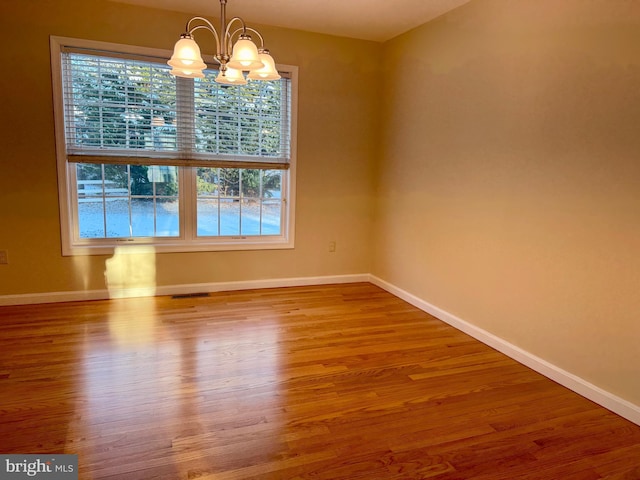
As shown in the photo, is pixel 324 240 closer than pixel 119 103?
No

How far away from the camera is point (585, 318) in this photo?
2.49m

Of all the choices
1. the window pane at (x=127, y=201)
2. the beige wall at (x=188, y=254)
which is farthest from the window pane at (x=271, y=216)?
the window pane at (x=127, y=201)

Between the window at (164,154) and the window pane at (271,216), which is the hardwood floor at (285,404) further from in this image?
the window pane at (271,216)

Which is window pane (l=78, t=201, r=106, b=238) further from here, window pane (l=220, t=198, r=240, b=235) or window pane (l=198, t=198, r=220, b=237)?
window pane (l=220, t=198, r=240, b=235)

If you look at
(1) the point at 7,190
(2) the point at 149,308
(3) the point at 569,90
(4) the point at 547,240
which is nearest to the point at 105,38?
(1) the point at 7,190

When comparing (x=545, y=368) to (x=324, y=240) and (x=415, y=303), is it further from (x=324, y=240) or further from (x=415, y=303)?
(x=324, y=240)

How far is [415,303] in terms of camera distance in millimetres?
4078

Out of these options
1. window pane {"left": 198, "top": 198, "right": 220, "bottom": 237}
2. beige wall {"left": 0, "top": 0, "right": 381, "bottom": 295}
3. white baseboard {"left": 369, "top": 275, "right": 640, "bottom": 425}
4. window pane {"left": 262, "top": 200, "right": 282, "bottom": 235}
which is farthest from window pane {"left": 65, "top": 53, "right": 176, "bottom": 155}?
white baseboard {"left": 369, "top": 275, "right": 640, "bottom": 425}

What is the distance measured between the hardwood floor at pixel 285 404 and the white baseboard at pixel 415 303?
0.07 meters

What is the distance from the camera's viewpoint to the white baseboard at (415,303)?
2.39 metres

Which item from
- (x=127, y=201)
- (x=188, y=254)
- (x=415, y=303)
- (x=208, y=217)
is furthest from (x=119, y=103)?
(x=415, y=303)

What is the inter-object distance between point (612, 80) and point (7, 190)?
14.2ft

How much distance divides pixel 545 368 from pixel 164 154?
349cm

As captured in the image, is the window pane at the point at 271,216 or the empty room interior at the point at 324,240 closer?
the empty room interior at the point at 324,240
